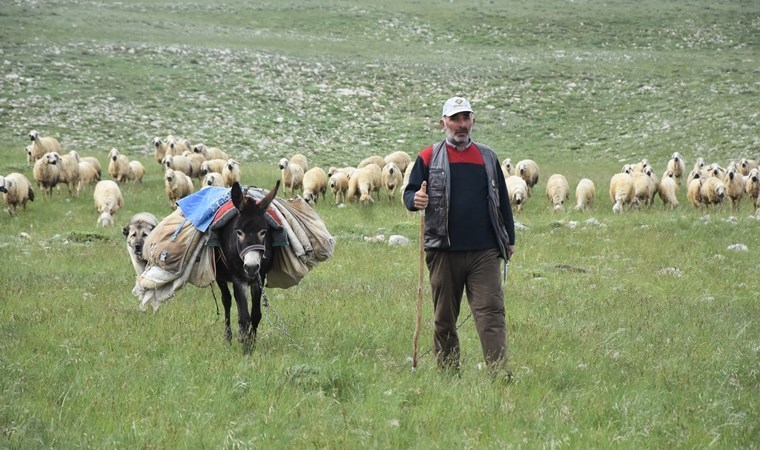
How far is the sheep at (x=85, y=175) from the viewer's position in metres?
23.2

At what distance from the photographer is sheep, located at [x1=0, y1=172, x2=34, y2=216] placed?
1956 cm

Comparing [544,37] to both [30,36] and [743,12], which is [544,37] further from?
[30,36]

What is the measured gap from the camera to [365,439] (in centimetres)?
552

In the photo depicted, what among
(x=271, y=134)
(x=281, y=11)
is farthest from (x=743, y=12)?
(x=271, y=134)

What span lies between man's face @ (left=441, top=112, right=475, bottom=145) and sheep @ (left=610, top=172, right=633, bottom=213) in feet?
51.6

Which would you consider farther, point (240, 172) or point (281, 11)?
point (281, 11)

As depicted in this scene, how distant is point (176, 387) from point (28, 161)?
22.0 m

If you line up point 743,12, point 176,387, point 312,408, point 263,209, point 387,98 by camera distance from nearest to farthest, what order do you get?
1. point 312,408
2. point 176,387
3. point 263,209
4. point 387,98
5. point 743,12

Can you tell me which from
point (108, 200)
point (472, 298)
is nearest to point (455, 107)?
point (472, 298)

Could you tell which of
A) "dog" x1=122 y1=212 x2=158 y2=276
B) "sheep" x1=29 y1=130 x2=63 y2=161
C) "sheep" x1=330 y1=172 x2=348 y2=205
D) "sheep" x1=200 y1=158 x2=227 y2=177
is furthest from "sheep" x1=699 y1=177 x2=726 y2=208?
"sheep" x1=29 y1=130 x2=63 y2=161

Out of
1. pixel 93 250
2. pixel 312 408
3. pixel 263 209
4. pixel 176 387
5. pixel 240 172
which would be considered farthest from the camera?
pixel 240 172

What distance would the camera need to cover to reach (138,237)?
1102 centimetres

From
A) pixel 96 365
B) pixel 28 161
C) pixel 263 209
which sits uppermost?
pixel 263 209

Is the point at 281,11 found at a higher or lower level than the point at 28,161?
higher
